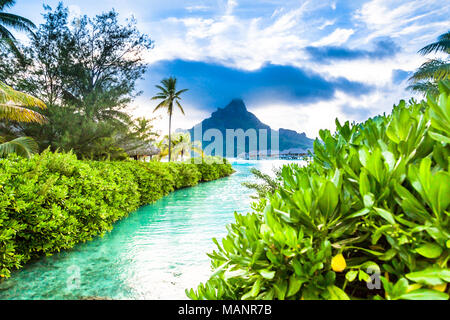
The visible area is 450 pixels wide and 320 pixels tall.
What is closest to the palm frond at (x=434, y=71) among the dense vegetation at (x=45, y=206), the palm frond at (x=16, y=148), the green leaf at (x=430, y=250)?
the dense vegetation at (x=45, y=206)

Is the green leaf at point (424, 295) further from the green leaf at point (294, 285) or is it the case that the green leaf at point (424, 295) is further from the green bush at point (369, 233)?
the green leaf at point (294, 285)

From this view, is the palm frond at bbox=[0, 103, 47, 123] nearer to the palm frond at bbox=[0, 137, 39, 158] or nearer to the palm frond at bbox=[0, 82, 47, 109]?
the palm frond at bbox=[0, 82, 47, 109]

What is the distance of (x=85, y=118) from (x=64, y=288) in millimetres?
15015

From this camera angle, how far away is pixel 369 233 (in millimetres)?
923

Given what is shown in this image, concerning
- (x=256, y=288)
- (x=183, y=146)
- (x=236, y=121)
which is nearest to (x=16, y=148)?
(x=256, y=288)

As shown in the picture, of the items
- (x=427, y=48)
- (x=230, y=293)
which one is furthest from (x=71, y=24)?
(x=427, y=48)

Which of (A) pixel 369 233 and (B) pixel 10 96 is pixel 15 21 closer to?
(B) pixel 10 96

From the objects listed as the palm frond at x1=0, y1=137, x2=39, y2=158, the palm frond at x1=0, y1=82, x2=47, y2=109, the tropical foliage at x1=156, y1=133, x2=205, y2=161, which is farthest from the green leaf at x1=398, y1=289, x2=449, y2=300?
the tropical foliage at x1=156, y1=133, x2=205, y2=161

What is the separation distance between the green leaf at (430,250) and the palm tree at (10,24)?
2179 cm

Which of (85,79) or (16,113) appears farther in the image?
(85,79)

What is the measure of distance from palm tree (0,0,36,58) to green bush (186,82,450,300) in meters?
21.4

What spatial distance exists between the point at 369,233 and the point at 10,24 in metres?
23.1

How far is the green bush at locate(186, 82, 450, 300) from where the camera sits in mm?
738
